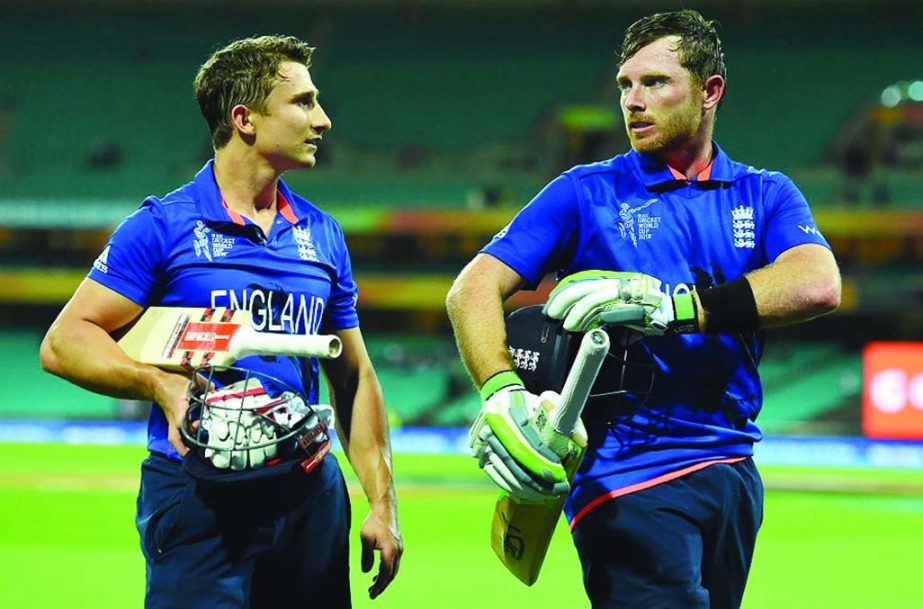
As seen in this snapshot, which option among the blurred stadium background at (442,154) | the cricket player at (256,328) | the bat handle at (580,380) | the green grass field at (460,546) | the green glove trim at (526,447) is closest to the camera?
the bat handle at (580,380)

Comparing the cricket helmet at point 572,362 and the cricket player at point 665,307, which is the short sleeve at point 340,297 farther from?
the cricket helmet at point 572,362

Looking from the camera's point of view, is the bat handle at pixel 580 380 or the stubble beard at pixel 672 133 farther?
the stubble beard at pixel 672 133

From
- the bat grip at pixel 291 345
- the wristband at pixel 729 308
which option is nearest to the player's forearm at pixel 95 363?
the bat grip at pixel 291 345

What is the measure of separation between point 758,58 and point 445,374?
9.08 metres

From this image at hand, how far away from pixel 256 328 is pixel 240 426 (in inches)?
14.8

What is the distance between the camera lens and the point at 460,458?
16375mm

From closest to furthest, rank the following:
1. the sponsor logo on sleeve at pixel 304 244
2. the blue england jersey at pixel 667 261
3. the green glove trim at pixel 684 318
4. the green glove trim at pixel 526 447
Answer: the green glove trim at pixel 526 447 → the green glove trim at pixel 684 318 → the blue england jersey at pixel 667 261 → the sponsor logo on sleeve at pixel 304 244

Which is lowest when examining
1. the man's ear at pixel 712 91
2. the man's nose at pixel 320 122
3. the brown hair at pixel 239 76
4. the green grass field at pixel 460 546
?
the green grass field at pixel 460 546

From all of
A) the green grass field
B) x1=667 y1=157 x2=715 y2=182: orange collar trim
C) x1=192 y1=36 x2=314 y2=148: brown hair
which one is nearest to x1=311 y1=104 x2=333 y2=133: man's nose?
x1=192 y1=36 x2=314 y2=148: brown hair

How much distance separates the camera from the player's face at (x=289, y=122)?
3.50 m

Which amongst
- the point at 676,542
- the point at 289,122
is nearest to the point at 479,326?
the point at 676,542

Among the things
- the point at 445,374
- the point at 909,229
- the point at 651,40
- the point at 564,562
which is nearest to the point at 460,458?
the point at 445,374

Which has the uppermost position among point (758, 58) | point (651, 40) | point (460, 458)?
point (758, 58)

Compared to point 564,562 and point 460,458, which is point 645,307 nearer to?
point 564,562
